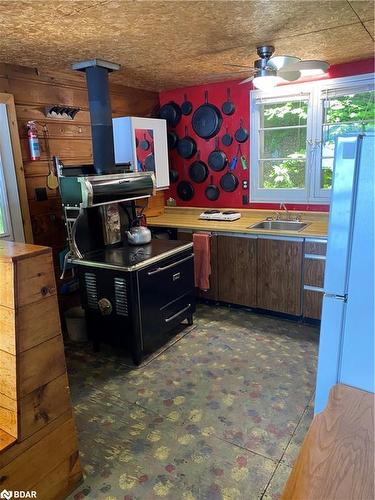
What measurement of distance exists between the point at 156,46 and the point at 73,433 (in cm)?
239

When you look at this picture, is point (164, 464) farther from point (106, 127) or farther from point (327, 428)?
point (106, 127)

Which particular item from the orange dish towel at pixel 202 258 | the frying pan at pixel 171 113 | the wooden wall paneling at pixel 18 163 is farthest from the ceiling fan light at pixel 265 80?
the wooden wall paneling at pixel 18 163

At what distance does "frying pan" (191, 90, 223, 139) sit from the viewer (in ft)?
12.7

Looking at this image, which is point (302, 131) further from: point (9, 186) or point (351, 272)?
point (351, 272)

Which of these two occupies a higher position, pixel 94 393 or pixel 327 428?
pixel 327 428

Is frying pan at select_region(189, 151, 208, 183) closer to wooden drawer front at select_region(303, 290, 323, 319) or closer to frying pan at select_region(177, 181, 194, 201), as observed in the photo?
frying pan at select_region(177, 181, 194, 201)

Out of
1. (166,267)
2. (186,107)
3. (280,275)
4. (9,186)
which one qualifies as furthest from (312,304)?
(9,186)

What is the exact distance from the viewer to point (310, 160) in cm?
346

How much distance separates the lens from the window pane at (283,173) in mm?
3588

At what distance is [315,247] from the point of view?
9.75 ft

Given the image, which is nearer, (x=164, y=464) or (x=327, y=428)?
(x=327, y=428)

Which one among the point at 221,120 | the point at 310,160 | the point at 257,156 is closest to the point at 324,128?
the point at 310,160

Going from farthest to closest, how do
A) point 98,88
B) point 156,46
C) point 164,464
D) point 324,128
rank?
point 324,128 → point 98,88 → point 156,46 → point 164,464

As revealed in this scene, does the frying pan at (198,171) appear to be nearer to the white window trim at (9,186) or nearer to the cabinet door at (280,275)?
the cabinet door at (280,275)
